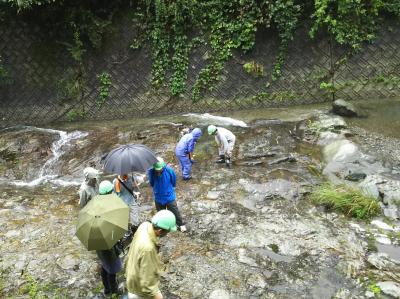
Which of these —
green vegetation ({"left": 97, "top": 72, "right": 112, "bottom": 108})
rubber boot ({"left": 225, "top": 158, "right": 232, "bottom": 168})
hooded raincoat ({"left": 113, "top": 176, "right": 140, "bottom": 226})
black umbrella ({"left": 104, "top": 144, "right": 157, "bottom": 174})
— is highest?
green vegetation ({"left": 97, "top": 72, "right": 112, "bottom": 108})

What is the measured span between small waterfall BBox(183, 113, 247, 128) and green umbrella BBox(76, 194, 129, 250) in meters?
8.16

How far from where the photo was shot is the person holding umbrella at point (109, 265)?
5.23 metres

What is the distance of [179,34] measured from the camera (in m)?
14.5

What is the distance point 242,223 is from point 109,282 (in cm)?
269

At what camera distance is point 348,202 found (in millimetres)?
7426

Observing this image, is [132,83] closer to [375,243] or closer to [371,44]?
[371,44]

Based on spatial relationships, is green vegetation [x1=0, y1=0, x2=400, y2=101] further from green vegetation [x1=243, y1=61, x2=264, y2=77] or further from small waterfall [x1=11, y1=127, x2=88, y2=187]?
small waterfall [x1=11, y1=127, x2=88, y2=187]

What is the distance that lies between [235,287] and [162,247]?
5.16 feet

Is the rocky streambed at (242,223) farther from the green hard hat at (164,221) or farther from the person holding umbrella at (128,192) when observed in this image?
the green hard hat at (164,221)

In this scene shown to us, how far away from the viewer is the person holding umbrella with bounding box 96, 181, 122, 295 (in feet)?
17.2

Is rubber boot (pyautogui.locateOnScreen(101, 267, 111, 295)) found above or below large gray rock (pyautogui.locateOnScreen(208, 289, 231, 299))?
above

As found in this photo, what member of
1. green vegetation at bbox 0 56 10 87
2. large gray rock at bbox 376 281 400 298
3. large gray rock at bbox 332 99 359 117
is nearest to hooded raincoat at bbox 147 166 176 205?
large gray rock at bbox 376 281 400 298

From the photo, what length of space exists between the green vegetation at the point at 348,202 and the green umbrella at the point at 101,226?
170 inches

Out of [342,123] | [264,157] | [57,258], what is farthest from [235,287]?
[342,123]
